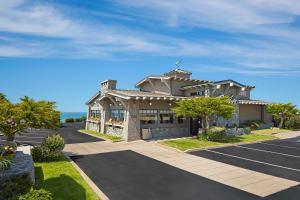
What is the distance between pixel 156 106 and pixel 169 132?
318 cm

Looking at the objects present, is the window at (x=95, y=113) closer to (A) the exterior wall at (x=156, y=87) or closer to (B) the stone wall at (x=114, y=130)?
(B) the stone wall at (x=114, y=130)

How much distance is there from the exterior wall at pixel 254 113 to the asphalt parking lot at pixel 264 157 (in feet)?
41.1

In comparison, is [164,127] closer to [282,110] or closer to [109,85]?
[109,85]

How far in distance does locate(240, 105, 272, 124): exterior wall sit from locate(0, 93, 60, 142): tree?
29.3 metres

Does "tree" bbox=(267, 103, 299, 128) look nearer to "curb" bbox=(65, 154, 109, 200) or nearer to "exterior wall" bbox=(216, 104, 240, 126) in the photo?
"exterior wall" bbox=(216, 104, 240, 126)

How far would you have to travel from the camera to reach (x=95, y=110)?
36.8 metres

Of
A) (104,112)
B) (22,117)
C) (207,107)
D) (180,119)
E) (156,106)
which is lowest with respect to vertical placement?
(180,119)

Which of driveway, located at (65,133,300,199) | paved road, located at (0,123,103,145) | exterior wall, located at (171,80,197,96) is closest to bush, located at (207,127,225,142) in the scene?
driveway, located at (65,133,300,199)

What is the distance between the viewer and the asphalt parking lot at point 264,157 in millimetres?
14773

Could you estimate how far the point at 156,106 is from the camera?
27406 mm

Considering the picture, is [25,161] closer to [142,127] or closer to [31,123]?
[31,123]

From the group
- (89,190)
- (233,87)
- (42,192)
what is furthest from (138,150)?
(233,87)

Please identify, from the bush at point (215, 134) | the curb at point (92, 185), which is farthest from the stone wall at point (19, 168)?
the bush at point (215, 134)

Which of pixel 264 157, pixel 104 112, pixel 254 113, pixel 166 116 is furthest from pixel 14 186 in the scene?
pixel 254 113
